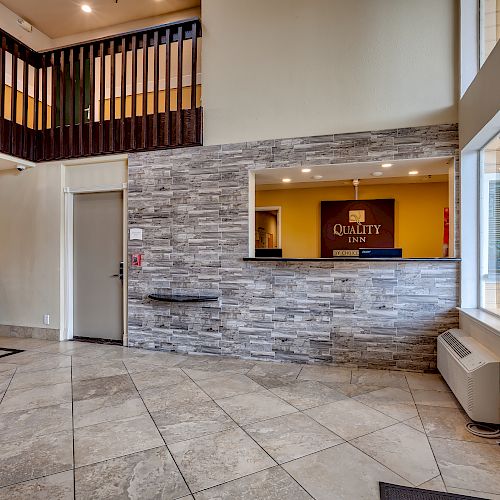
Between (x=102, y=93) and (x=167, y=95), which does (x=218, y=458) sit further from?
(x=102, y=93)

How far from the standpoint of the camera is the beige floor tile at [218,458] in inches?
85.8

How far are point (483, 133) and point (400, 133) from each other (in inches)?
37.6

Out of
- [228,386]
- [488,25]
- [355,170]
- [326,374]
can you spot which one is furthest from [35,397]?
[488,25]

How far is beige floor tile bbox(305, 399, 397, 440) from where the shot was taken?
277 centimetres

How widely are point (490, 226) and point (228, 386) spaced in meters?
2.90

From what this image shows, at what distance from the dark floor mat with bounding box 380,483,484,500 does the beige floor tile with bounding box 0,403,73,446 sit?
214 centimetres

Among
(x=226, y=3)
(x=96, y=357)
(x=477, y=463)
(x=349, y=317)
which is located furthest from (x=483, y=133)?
(x=96, y=357)

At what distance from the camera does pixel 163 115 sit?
498cm

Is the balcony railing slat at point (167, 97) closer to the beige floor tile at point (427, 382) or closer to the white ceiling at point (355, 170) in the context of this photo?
the white ceiling at point (355, 170)

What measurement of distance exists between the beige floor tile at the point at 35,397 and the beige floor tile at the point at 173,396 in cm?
69

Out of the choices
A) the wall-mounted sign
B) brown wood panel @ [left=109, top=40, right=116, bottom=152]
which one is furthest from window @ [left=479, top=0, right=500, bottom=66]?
brown wood panel @ [left=109, top=40, right=116, bottom=152]

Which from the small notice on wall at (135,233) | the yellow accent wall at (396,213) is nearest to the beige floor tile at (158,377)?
the small notice on wall at (135,233)

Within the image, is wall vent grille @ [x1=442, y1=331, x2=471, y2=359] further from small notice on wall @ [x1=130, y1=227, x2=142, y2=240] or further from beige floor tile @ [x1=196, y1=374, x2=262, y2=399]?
small notice on wall @ [x1=130, y1=227, x2=142, y2=240]

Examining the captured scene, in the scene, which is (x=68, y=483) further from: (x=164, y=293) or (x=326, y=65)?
(x=326, y=65)
